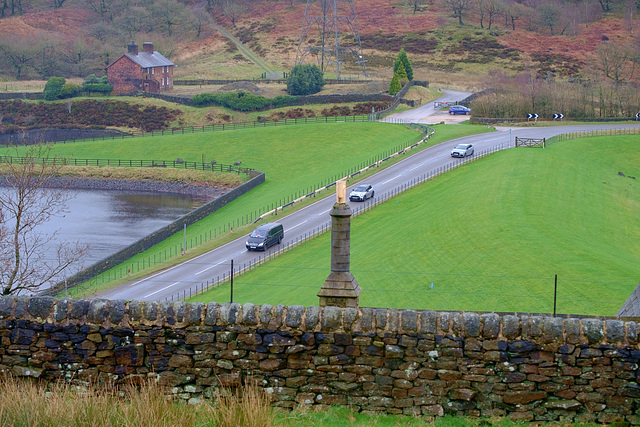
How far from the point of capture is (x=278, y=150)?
299 ft

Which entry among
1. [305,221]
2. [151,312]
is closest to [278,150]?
[305,221]

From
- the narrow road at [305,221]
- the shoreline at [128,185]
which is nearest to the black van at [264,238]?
the narrow road at [305,221]

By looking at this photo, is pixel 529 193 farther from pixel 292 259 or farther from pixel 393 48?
pixel 393 48

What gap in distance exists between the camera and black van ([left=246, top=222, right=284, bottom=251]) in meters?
52.8

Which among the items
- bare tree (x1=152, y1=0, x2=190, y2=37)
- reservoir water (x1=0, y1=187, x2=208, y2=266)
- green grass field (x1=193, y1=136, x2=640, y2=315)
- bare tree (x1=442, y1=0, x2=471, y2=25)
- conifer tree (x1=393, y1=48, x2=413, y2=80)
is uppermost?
bare tree (x1=442, y1=0, x2=471, y2=25)

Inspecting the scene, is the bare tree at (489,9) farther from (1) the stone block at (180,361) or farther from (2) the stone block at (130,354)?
(2) the stone block at (130,354)

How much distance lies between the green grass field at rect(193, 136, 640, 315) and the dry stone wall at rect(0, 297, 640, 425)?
18.3 meters

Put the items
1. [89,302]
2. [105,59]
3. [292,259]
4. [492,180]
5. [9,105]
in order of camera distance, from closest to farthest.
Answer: [89,302] < [292,259] < [492,180] < [9,105] < [105,59]

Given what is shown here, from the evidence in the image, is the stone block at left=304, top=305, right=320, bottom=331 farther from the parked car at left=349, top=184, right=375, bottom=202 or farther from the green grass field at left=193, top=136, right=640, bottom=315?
the parked car at left=349, top=184, right=375, bottom=202

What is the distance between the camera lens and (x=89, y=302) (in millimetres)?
15227

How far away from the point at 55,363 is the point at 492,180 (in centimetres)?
5080

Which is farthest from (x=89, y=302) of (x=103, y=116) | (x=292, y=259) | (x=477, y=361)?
(x=103, y=116)

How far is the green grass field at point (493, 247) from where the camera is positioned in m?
35.5

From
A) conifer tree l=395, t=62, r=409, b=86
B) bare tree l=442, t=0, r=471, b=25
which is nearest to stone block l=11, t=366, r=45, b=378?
conifer tree l=395, t=62, r=409, b=86
